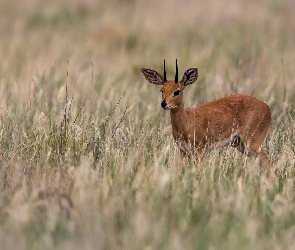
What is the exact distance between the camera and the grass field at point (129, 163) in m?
3.61

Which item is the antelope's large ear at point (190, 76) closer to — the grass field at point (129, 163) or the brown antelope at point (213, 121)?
the brown antelope at point (213, 121)

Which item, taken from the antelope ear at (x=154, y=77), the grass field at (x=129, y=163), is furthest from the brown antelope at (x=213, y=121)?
the grass field at (x=129, y=163)

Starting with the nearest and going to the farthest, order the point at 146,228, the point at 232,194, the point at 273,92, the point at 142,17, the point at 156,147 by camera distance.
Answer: the point at 146,228
the point at 232,194
the point at 156,147
the point at 273,92
the point at 142,17

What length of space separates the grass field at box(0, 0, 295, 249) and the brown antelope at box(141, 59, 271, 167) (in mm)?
124

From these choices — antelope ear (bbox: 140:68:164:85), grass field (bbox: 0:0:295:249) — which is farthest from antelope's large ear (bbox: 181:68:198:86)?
grass field (bbox: 0:0:295:249)

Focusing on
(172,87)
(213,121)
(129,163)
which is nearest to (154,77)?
(172,87)

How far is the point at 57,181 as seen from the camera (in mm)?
4414

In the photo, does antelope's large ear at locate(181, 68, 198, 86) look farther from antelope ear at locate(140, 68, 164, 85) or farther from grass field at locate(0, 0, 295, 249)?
grass field at locate(0, 0, 295, 249)

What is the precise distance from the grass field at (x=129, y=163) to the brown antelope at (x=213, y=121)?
0.12 meters

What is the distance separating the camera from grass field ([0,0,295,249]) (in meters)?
3.61

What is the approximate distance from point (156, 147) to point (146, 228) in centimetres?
198

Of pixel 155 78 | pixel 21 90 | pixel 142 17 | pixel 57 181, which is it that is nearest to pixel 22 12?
pixel 142 17

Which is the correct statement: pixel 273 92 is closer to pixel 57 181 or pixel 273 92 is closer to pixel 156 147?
pixel 156 147

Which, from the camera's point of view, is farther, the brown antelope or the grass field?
the brown antelope
